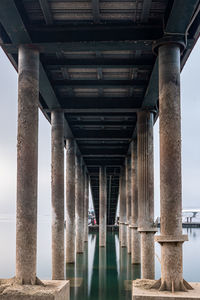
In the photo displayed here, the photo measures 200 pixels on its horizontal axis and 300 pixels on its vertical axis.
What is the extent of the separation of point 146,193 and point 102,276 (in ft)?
26.4

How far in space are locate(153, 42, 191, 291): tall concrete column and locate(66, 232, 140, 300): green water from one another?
25.0 feet

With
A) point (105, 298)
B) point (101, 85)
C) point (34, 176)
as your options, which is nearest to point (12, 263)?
point (105, 298)

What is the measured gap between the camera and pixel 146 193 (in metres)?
22.2

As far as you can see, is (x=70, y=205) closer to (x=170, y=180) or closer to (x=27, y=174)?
(x=27, y=174)

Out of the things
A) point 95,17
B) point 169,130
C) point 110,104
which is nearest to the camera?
point 169,130

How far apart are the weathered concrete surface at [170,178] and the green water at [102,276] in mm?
7604

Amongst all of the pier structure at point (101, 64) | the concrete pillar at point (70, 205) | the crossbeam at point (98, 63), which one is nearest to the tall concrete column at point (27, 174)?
the pier structure at point (101, 64)

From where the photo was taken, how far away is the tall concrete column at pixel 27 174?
45.0 ft

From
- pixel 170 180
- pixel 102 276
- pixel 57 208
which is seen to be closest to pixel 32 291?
pixel 170 180

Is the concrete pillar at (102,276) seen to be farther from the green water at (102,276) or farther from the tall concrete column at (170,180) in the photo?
the tall concrete column at (170,180)

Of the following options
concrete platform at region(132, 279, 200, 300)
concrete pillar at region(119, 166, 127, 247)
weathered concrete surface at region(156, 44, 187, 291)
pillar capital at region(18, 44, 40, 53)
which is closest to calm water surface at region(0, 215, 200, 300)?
concrete pillar at region(119, 166, 127, 247)

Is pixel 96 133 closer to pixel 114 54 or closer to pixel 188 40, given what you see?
pixel 114 54

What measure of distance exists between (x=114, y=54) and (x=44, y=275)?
55.2 ft

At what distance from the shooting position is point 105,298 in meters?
20.4
